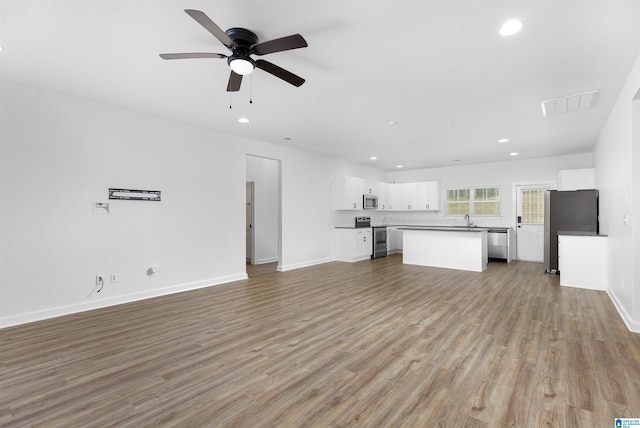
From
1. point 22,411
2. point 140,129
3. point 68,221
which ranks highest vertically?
point 140,129

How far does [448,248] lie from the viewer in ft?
22.2

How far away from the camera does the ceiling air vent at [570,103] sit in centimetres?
372

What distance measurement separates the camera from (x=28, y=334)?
3158 mm

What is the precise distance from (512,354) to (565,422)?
904 millimetres

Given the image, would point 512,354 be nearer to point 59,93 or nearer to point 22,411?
point 22,411

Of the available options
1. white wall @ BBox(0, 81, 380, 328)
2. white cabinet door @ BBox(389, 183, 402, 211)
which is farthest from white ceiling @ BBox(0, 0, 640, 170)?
white cabinet door @ BBox(389, 183, 402, 211)

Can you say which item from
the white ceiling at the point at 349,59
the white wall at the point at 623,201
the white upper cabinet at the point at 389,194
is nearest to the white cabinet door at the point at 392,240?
the white upper cabinet at the point at 389,194

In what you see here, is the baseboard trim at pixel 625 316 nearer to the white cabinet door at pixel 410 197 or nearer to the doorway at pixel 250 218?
the white cabinet door at pixel 410 197

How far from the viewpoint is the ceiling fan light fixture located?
8.09 ft

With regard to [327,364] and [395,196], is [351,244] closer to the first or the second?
[395,196]

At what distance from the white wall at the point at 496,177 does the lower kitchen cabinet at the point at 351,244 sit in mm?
2526

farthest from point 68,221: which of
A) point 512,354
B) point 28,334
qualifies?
point 512,354

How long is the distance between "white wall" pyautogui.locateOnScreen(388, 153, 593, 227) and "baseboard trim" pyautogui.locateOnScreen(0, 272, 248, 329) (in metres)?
6.54

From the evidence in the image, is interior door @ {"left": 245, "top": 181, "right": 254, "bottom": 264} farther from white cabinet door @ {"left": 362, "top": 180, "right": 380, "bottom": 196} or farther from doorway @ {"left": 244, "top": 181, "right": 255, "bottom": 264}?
white cabinet door @ {"left": 362, "top": 180, "right": 380, "bottom": 196}
